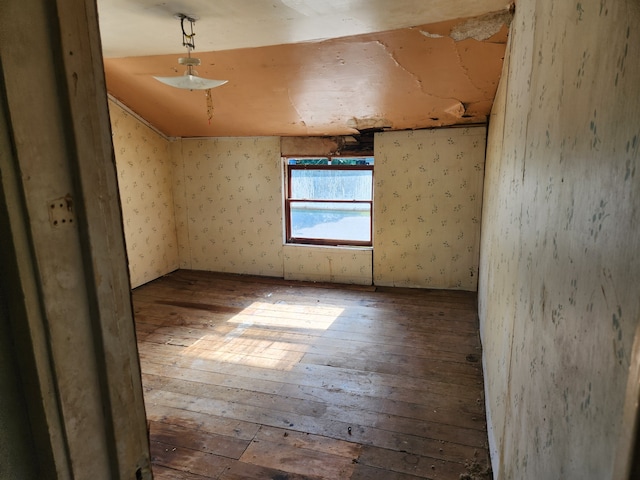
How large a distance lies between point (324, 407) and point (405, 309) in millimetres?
1882

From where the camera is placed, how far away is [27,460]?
0.62m

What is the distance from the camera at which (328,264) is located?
514 centimetres

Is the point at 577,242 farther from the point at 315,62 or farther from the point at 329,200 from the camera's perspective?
the point at 329,200

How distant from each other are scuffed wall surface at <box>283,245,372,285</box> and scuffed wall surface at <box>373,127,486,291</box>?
0.21 m

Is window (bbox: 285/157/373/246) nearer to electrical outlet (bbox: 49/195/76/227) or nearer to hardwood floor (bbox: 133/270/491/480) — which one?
hardwood floor (bbox: 133/270/491/480)

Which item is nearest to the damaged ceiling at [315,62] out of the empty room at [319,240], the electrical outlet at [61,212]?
the empty room at [319,240]

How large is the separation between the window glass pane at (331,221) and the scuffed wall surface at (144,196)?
1.86 m

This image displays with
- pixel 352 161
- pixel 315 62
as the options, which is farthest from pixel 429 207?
pixel 315 62

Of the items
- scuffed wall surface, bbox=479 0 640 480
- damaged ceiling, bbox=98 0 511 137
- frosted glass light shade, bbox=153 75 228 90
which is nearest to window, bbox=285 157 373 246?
damaged ceiling, bbox=98 0 511 137

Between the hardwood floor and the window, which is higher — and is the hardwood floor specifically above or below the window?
below

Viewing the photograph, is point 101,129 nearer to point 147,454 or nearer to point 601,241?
point 147,454

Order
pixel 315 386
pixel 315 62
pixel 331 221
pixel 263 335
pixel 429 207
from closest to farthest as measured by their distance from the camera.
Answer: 1. pixel 315 386
2. pixel 315 62
3. pixel 263 335
4. pixel 429 207
5. pixel 331 221

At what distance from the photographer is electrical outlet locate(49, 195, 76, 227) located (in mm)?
599

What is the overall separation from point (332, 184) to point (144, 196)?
2.50 metres
